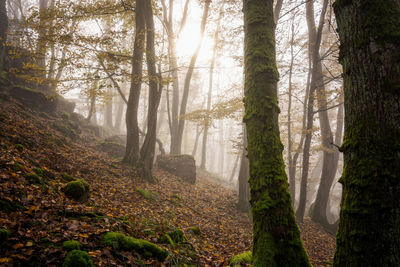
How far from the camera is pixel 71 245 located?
279 centimetres

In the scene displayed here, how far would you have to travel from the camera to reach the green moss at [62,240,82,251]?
9.01 feet

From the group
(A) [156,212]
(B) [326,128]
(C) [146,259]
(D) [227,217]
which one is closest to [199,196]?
(D) [227,217]

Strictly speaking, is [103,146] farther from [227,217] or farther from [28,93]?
[227,217]

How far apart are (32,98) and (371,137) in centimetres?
1458

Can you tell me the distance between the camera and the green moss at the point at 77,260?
2.51 metres

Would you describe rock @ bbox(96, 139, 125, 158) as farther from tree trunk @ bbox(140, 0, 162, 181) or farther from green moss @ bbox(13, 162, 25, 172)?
green moss @ bbox(13, 162, 25, 172)

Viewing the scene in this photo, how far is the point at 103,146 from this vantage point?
484 inches

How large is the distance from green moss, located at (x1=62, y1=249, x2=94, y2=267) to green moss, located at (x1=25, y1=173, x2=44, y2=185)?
251 centimetres

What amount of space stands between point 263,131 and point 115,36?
7.43 metres

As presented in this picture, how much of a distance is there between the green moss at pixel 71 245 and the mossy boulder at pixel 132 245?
1.47ft

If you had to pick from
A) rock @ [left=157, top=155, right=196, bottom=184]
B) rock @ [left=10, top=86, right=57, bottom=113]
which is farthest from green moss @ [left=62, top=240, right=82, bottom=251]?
rock @ [left=10, top=86, right=57, bottom=113]

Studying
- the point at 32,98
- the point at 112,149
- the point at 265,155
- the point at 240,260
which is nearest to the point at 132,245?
the point at 240,260

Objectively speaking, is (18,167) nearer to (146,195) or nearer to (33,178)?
(33,178)

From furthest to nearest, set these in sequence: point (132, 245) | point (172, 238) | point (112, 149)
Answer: point (112, 149) → point (172, 238) → point (132, 245)
